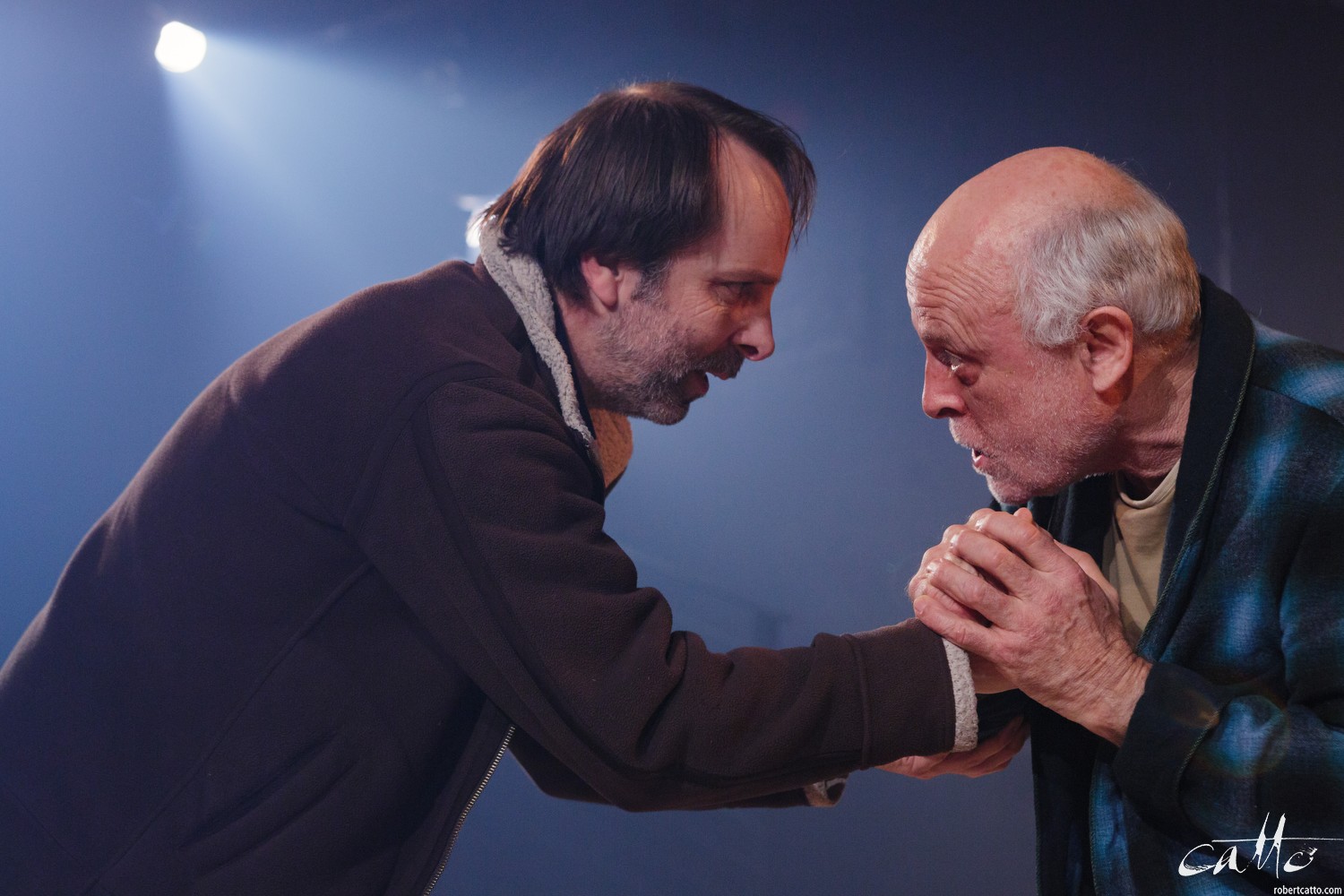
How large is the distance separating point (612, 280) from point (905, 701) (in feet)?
2.65

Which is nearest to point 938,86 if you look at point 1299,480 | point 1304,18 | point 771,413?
point 771,413

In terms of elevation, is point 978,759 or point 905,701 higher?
point 905,701

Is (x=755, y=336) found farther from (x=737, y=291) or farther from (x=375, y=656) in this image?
(x=375, y=656)

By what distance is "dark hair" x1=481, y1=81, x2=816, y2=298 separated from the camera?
5.29ft

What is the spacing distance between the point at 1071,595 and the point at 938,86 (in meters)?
2.04

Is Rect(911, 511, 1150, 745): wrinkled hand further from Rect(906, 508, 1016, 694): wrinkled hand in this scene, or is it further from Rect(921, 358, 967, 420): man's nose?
Rect(921, 358, 967, 420): man's nose

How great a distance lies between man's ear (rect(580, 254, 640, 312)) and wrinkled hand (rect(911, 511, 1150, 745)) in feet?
2.19

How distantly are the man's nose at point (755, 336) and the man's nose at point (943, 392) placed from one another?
0.98 ft

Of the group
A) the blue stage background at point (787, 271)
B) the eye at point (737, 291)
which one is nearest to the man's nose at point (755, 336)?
the eye at point (737, 291)

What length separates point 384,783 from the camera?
1.26 metres

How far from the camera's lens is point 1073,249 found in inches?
51.8
